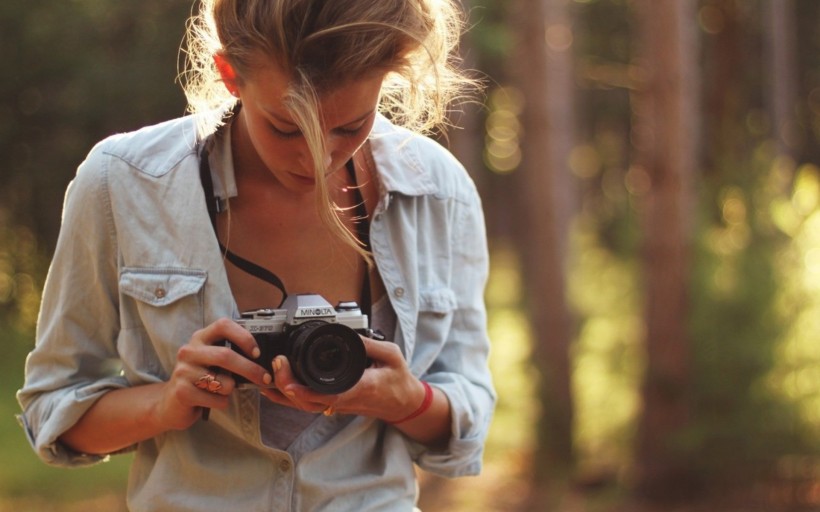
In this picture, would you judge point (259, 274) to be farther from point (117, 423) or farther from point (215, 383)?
point (117, 423)

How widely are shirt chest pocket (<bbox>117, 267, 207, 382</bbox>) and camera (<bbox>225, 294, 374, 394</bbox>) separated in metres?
0.13

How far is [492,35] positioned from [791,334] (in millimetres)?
5002

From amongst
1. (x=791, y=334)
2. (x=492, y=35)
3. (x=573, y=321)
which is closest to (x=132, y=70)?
(x=492, y=35)

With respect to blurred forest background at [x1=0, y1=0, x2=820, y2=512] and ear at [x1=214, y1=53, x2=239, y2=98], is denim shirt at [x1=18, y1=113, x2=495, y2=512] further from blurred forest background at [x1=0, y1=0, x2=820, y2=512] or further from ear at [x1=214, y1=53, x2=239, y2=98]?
blurred forest background at [x1=0, y1=0, x2=820, y2=512]

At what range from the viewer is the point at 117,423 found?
230 centimetres

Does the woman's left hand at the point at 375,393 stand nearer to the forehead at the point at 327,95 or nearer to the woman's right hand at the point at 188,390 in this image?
the woman's right hand at the point at 188,390

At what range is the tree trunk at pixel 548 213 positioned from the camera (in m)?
10.2

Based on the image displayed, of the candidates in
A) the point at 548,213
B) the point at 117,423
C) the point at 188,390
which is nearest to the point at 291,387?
the point at 188,390

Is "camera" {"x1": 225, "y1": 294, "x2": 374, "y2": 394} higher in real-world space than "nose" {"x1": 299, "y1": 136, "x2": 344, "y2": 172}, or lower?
lower

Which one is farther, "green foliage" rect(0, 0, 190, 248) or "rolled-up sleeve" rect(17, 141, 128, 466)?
"green foliage" rect(0, 0, 190, 248)

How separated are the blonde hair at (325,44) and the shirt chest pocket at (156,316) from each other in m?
0.30

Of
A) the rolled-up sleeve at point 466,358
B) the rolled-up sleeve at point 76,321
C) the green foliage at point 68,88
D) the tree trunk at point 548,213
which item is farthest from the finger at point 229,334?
the green foliage at point 68,88

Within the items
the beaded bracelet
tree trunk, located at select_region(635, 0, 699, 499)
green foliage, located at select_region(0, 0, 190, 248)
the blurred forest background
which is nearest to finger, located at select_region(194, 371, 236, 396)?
the beaded bracelet

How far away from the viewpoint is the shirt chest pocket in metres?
2.26
